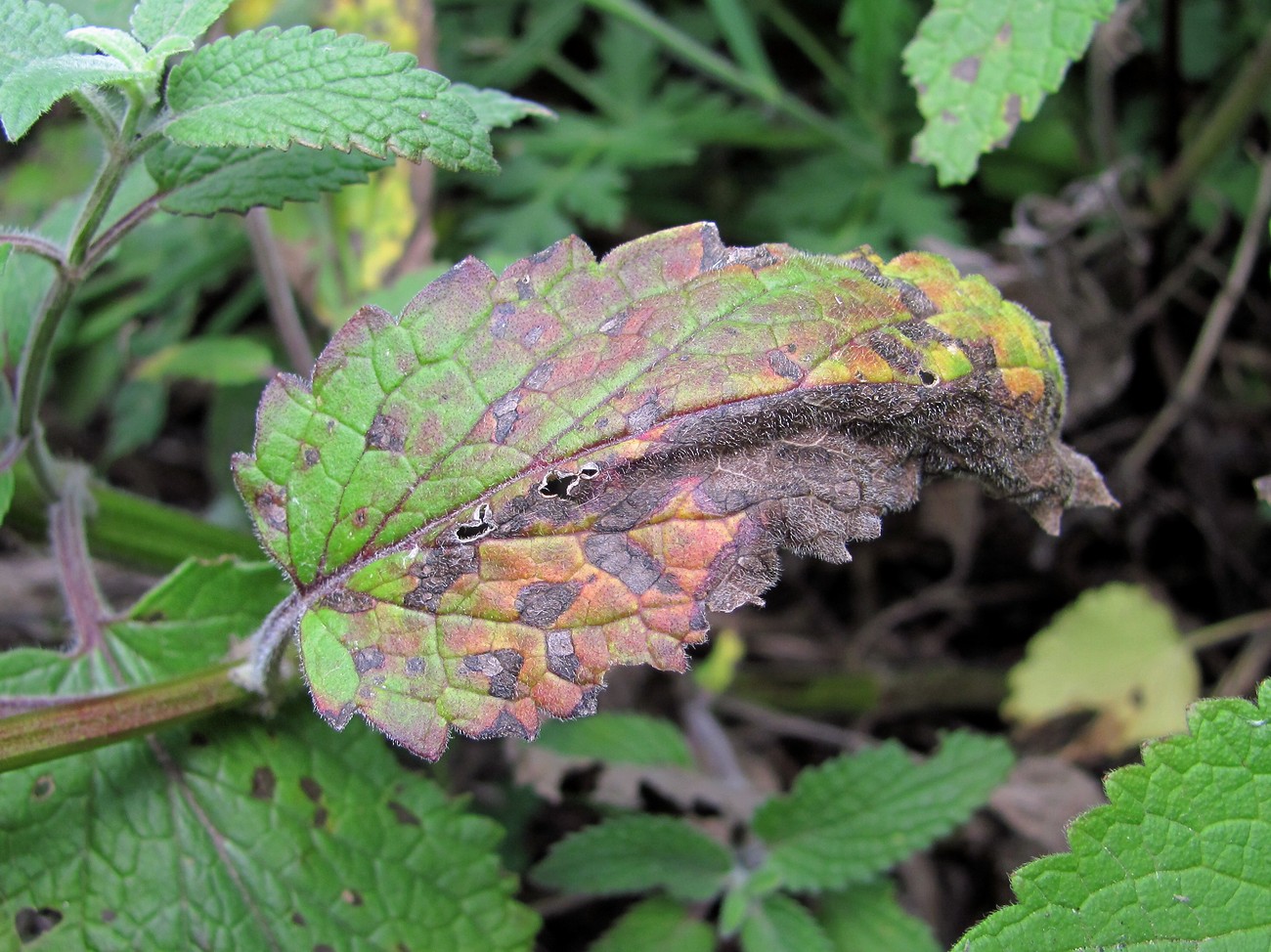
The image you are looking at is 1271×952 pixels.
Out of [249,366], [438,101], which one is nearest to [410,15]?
[249,366]

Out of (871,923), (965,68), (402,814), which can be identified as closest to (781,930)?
(871,923)

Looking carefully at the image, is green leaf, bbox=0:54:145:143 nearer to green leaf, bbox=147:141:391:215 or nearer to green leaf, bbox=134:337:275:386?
green leaf, bbox=147:141:391:215

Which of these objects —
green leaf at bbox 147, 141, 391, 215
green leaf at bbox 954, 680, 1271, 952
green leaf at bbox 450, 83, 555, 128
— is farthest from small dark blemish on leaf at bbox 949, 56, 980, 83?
green leaf at bbox 954, 680, 1271, 952

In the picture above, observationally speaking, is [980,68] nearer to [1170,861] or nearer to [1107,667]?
[1170,861]

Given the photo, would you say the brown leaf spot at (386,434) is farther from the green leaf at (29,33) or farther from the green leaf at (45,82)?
the green leaf at (29,33)

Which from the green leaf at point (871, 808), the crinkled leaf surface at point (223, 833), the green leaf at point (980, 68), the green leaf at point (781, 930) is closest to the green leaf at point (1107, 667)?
the green leaf at point (871, 808)

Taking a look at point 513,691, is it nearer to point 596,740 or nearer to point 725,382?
point 725,382

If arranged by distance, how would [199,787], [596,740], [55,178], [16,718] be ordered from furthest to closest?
[55,178], [596,740], [199,787], [16,718]
